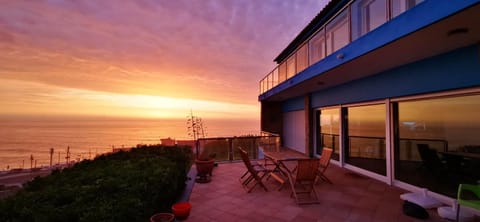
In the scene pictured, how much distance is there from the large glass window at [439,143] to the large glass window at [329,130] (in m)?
2.37

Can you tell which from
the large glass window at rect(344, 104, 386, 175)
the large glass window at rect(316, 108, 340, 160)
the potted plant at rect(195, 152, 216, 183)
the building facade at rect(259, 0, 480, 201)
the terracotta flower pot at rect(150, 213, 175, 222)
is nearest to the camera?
the terracotta flower pot at rect(150, 213, 175, 222)

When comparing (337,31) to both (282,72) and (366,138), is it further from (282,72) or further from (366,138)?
(282,72)

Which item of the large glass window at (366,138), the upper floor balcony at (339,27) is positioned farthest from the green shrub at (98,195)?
the large glass window at (366,138)

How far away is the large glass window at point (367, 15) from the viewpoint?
429 cm

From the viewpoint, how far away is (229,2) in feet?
23.1

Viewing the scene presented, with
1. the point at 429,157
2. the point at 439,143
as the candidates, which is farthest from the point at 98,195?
the point at 429,157

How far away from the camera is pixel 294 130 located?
11.5 metres

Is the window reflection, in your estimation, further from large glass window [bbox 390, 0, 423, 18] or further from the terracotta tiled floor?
large glass window [bbox 390, 0, 423, 18]

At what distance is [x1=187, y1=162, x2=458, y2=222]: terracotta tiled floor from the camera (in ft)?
11.7

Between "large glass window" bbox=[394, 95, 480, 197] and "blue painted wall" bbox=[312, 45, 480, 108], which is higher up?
"blue painted wall" bbox=[312, 45, 480, 108]

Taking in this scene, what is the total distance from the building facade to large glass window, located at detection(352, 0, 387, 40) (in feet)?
0.08

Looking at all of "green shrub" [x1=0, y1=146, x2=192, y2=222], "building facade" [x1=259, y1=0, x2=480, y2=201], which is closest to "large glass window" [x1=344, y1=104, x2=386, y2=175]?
"building facade" [x1=259, y1=0, x2=480, y2=201]

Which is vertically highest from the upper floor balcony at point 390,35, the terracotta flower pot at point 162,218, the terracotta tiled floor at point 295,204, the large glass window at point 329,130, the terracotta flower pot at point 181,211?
the upper floor balcony at point 390,35

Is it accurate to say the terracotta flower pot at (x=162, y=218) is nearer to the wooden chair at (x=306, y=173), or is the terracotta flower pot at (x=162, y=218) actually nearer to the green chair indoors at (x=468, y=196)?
the wooden chair at (x=306, y=173)
